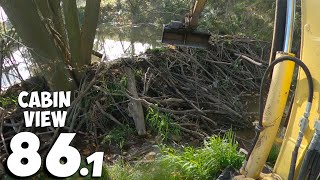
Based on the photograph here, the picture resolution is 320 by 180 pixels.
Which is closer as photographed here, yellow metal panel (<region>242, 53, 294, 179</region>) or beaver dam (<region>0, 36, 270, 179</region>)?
yellow metal panel (<region>242, 53, 294, 179</region>)

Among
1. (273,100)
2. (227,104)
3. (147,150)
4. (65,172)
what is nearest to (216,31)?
(227,104)

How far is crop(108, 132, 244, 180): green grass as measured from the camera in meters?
3.57

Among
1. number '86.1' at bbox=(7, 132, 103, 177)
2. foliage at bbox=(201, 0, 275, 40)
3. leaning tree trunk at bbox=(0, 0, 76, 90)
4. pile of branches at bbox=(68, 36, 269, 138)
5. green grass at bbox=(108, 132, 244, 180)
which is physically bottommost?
number '86.1' at bbox=(7, 132, 103, 177)

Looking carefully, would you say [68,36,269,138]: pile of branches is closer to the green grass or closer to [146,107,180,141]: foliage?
[146,107,180,141]: foliage

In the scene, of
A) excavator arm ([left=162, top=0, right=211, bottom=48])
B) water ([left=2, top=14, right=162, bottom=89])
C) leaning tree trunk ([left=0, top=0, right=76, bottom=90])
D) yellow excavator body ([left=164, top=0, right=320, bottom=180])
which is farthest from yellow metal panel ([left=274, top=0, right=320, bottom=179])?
water ([left=2, top=14, right=162, bottom=89])

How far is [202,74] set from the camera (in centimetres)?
653

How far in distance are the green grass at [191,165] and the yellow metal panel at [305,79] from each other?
1.22 m

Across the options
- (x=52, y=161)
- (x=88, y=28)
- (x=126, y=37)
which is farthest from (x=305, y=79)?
(x=126, y=37)

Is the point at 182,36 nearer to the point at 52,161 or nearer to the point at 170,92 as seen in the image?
the point at 170,92

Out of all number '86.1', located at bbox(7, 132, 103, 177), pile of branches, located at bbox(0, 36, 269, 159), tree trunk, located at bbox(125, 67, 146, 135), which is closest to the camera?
number '86.1', located at bbox(7, 132, 103, 177)

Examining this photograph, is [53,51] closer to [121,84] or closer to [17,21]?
[17,21]

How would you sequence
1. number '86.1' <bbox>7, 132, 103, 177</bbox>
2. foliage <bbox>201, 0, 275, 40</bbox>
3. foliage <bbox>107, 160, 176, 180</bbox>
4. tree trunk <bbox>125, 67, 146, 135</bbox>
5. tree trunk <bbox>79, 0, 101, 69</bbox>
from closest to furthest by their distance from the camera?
foliage <bbox>107, 160, 176, 180</bbox>, number '86.1' <bbox>7, 132, 103, 177</bbox>, tree trunk <bbox>125, 67, 146, 135</bbox>, tree trunk <bbox>79, 0, 101, 69</bbox>, foliage <bbox>201, 0, 275, 40</bbox>

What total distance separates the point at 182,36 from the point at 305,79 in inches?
81.6

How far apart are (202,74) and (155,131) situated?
1.83 m
